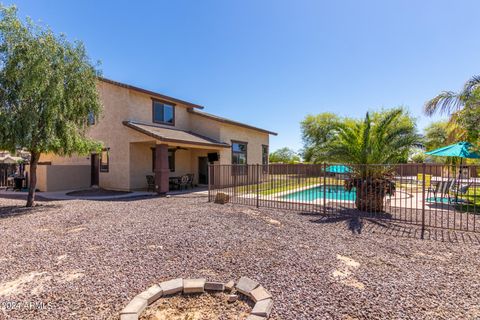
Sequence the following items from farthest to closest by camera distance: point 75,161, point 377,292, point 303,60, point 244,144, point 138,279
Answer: point 244,144, point 75,161, point 303,60, point 138,279, point 377,292

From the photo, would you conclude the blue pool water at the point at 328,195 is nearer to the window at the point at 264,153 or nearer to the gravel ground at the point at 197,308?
the gravel ground at the point at 197,308

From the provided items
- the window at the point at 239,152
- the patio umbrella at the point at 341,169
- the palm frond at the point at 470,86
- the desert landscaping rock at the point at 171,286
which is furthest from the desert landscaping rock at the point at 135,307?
the window at the point at 239,152

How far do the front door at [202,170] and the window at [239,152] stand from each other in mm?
2370

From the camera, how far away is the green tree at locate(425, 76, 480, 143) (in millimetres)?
9781

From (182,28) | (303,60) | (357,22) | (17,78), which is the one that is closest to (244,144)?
(303,60)

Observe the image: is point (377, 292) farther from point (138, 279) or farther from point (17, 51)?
point (17, 51)

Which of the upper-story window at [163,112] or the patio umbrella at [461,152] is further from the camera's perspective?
the upper-story window at [163,112]

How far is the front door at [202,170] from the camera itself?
65.7ft

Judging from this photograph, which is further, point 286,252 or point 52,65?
point 52,65

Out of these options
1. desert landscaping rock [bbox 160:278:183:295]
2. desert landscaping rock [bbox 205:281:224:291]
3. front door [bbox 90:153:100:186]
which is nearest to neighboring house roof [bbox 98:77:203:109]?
front door [bbox 90:153:100:186]

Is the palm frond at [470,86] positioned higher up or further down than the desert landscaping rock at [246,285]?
higher up

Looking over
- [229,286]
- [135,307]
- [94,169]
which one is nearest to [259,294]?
[229,286]

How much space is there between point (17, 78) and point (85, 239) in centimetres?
764

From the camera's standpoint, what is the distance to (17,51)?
30.1ft
